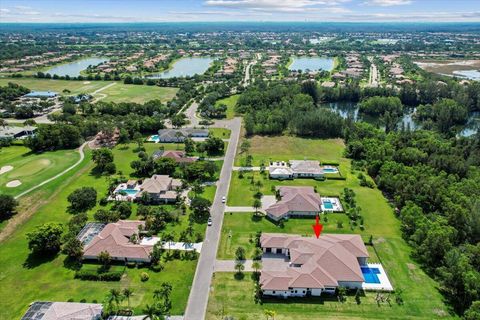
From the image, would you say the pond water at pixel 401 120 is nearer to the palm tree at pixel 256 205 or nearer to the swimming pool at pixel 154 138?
the swimming pool at pixel 154 138

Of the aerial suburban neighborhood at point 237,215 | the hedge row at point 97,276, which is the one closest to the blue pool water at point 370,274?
the aerial suburban neighborhood at point 237,215

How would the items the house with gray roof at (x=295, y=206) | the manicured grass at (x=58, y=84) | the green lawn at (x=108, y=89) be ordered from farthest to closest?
the manicured grass at (x=58, y=84) → the green lawn at (x=108, y=89) → the house with gray roof at (x=295, y=206)

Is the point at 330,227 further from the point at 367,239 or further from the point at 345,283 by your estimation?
the point at 345,283

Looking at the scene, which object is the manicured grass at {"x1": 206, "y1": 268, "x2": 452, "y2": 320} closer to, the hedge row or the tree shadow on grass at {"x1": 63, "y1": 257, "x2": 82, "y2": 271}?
the hedge row

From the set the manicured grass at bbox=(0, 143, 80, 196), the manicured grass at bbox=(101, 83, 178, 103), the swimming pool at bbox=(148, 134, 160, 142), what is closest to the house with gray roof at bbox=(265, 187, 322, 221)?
the swimming pool at bbox=(148, 134, 160, 142)

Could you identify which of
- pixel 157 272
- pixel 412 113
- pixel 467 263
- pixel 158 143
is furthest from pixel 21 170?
pixel 412 113
